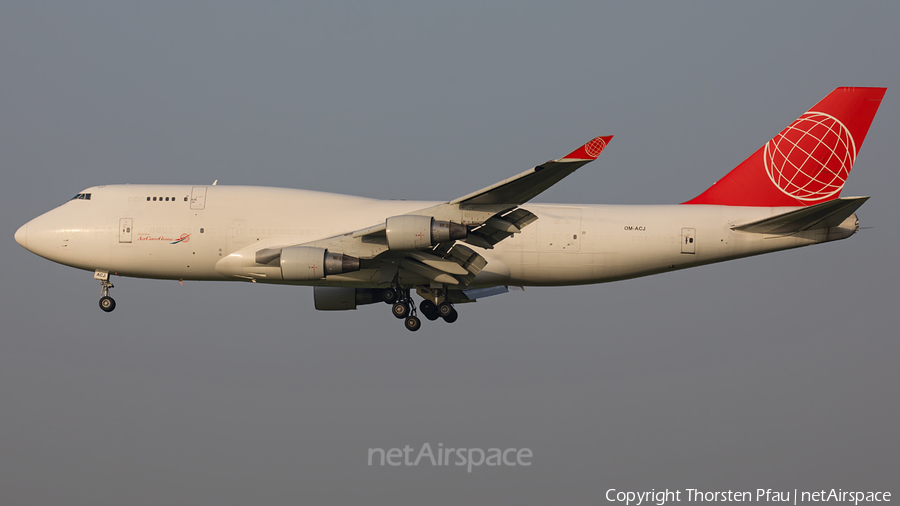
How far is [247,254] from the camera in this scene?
32094 millimetres

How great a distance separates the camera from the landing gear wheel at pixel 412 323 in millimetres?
33688

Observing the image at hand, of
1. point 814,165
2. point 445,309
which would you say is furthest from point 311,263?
point 814,165

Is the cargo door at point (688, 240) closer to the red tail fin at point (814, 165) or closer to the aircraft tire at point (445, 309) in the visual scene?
the red tail fin at point (814, 165)

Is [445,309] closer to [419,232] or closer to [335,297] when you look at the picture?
[335,297]

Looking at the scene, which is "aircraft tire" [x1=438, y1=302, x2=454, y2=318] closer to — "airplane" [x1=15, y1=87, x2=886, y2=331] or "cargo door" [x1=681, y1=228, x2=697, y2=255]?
"airplane" [x1=15, y1=87, x2=886, y2=331]

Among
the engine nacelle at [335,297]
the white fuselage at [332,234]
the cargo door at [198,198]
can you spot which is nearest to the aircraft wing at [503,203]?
the white fuselage at [332,234]

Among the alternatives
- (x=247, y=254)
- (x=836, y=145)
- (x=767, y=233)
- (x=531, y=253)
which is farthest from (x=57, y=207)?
(x=836, y=145)

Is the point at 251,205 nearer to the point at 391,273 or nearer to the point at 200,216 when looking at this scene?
the point at 200,216

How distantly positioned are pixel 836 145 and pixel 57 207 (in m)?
29.2

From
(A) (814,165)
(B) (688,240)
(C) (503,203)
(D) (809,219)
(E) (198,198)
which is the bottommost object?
(B) (688,240)

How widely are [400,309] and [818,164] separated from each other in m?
16.2

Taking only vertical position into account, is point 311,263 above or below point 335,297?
above

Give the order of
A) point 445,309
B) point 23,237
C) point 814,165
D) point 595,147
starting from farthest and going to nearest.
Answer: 1. point 23,237
2. point 445,309
3. point 814,165
4. point 595,147

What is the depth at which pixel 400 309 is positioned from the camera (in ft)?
110
